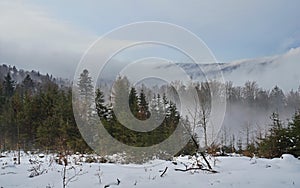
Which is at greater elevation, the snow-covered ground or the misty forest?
the misty forest

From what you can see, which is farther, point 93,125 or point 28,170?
point 93,125

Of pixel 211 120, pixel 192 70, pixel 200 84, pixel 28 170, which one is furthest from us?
pixel 211 120

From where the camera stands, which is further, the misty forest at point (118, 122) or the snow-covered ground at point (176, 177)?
the misty forest at point (118, 122)

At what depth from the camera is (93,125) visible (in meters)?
18.5

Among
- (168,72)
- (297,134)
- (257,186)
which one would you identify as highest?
(168,72)

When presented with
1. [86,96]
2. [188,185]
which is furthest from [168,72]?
[86,96]

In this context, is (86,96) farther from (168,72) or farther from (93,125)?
(168,72)

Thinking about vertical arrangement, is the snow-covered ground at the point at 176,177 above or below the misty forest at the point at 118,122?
below

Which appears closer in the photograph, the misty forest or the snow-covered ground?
the snow-covered ground

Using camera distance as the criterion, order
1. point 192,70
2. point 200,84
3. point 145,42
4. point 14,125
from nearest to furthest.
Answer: point 145,42
point 192,70
point 200,84
point 14,125

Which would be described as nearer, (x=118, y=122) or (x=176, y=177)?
(x=176, y=177)

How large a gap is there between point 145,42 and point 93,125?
1048 cm

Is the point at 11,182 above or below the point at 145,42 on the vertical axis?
below

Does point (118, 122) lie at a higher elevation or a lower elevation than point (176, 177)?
higher
